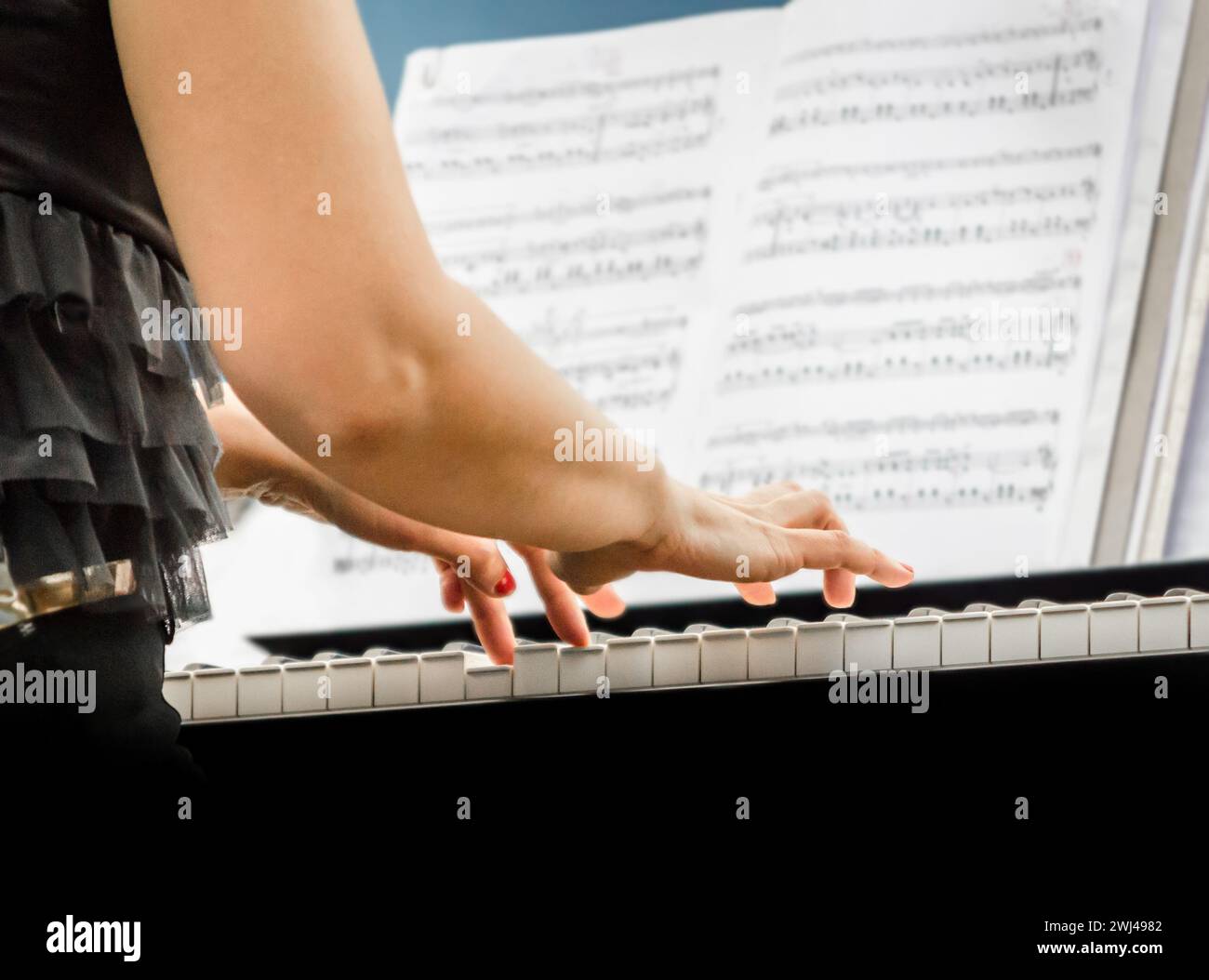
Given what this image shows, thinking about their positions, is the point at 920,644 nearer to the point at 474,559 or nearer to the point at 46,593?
the point at 474,559

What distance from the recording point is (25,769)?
1.84ft

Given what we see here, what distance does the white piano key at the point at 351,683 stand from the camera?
0.87 metres

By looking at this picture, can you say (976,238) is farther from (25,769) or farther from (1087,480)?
→ (25,769)

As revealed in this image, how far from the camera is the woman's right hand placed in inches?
27.5

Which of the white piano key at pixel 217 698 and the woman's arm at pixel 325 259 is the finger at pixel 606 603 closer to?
the white piano key at pixel 217 698

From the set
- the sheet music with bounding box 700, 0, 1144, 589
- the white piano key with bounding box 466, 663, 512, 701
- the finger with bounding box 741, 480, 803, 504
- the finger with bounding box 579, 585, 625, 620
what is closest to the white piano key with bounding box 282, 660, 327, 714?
the white piano key with bounding box 466, 663, 512, 701

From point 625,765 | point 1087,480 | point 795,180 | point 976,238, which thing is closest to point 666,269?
point 795,180

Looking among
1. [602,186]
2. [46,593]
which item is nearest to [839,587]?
[46,593]

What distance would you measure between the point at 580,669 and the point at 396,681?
13cm

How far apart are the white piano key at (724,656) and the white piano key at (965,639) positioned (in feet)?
0.42

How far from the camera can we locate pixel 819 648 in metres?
0.79

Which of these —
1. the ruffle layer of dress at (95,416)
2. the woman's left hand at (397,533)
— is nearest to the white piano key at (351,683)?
the woman's left hand at (397,533)

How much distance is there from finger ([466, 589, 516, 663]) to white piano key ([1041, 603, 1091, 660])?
386mm

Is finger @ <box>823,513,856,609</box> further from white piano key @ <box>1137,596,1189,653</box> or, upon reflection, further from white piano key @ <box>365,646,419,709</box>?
white piano key @ <box>365,646,419,709</box>
